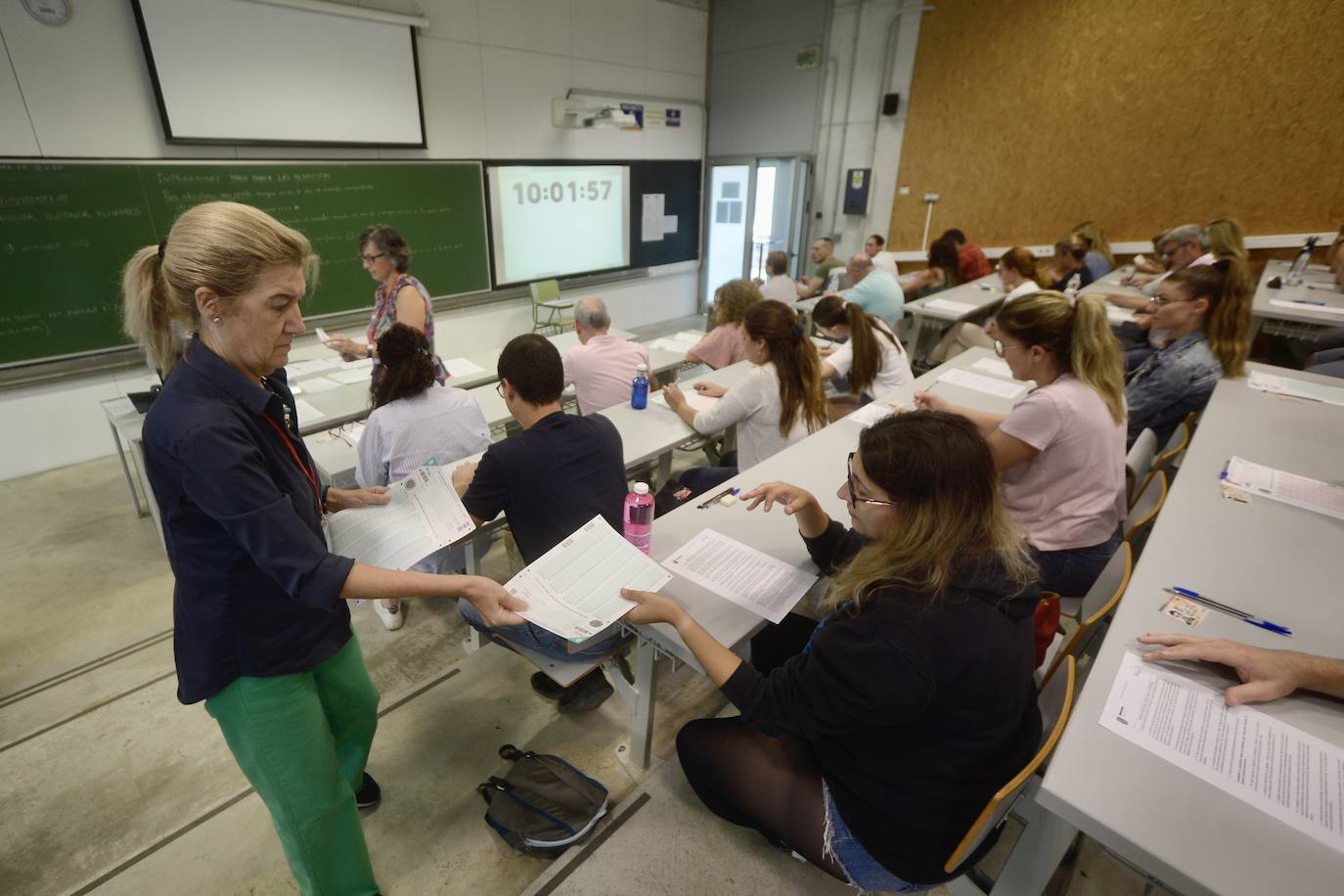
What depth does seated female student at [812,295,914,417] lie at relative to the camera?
323 cm

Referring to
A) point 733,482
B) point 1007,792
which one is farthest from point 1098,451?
point 1007,792

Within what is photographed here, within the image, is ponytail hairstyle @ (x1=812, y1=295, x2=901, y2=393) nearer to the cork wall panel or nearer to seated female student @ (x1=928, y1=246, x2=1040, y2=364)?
seated female student @ (x1=928, y1=246, x2=1040, y2=364)

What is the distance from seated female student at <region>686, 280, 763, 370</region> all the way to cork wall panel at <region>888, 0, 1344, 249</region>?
14.4 ft

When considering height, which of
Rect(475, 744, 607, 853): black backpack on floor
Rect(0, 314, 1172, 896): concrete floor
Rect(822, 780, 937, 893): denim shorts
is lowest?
Rect(0, 314, 1172, 896): concrete floor

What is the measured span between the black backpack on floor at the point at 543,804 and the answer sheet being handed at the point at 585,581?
80 cm

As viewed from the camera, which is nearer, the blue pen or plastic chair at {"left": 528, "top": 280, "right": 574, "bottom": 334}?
the blue pen

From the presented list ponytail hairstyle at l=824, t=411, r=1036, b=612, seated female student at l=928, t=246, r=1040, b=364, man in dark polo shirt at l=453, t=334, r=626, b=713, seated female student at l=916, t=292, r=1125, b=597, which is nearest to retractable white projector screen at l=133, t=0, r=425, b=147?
man in dark polo shirt at l=453, t=334, r=626, b=713

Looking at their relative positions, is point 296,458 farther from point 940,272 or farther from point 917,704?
point 940,272

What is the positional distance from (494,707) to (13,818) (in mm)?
1446

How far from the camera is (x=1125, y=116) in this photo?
580cm

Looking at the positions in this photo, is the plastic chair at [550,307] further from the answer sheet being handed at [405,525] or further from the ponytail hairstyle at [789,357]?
the answer sheet being handed at [405,525]

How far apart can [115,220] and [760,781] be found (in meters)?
5.00

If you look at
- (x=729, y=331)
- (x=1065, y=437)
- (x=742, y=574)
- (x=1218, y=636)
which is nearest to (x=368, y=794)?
(x=742, y=574)

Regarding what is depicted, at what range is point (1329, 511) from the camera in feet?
6.23
